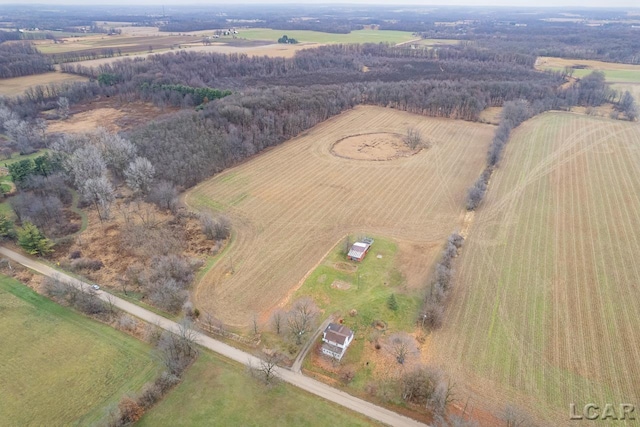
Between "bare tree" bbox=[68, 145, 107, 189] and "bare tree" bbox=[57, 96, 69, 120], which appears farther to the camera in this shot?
"bare tree" bbox=[57, 96, 69, 120]

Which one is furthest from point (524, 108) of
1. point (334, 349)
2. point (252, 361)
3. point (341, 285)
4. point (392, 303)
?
point (252, 361)

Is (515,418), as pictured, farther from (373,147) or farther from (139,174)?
(373,147)

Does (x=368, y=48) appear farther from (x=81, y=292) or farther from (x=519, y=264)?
(x=81, y=292)

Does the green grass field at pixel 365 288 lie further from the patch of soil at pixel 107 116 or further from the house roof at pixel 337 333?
the patch of soil at pixel 107 116

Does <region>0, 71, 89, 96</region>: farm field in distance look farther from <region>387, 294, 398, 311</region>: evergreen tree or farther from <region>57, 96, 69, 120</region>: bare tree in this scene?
<region>387, 294, 398, 311</region>: evergreen tree

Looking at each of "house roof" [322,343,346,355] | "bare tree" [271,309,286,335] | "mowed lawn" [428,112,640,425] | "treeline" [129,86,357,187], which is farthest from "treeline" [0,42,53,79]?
"mowed lawn" [428,112,640,425]

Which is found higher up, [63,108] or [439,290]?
[63,108]
